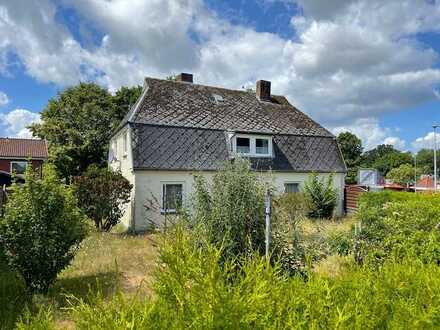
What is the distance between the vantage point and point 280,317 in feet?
6.93

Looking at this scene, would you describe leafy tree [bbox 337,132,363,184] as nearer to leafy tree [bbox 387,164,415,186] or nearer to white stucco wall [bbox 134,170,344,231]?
leafy tree [bbox 387,164,415,186]

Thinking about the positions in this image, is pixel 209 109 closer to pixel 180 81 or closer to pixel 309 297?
pixel 180 81

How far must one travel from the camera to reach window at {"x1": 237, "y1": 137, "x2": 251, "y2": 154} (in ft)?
61.1

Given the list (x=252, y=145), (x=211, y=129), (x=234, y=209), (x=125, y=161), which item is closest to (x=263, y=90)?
(x=252, y=145)

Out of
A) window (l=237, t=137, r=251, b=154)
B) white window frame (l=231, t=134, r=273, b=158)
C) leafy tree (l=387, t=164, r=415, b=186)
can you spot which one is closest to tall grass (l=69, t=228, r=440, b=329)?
white window frame (l=231, t=134, r=273, b=158)

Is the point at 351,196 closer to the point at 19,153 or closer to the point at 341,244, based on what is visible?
the point at 341,244

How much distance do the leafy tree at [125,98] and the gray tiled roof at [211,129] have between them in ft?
45.3

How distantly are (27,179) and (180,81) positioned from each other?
1600cm

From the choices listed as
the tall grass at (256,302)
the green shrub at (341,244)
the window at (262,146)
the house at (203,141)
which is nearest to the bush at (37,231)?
the tall grass at (256,302)

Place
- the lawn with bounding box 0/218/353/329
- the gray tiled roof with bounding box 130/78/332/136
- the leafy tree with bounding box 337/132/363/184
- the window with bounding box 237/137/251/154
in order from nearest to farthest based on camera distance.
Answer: the lawn with bounding box 0/218/353/329 → the gray tiled roof with bounding box 130/78/332/136 → the window with bounding box 237/137/251/154 → the leafy tree with bounding box 337/132/363/184

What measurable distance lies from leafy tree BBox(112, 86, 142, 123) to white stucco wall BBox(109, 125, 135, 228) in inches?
423

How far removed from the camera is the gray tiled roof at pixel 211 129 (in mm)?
16578

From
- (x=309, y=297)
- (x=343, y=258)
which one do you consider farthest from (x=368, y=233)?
(x=309, y=297)

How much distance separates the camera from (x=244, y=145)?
18.8m
